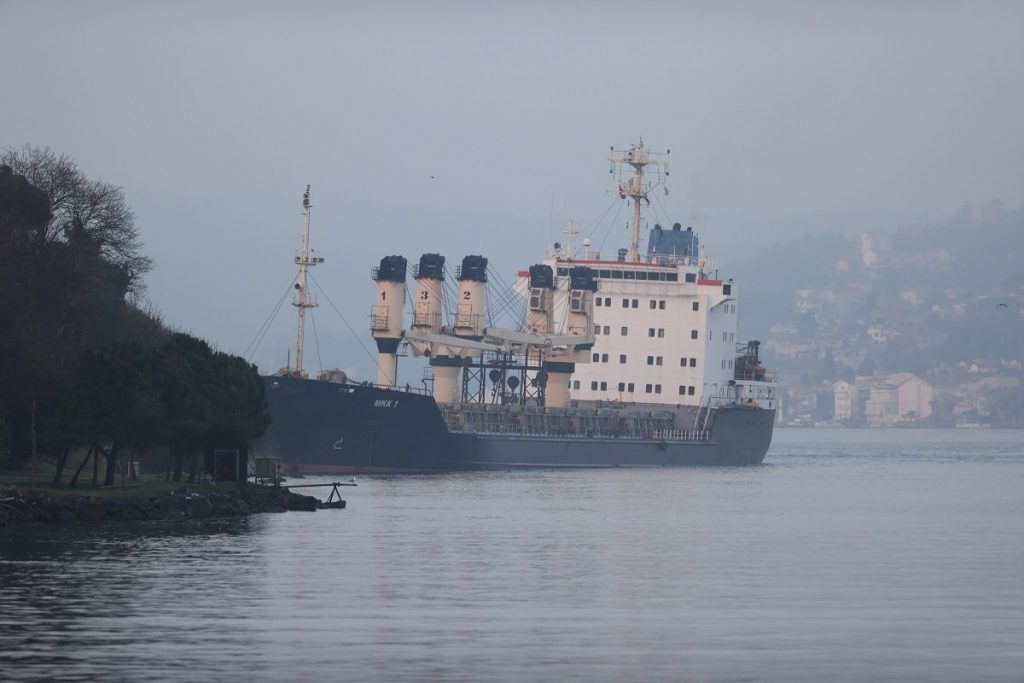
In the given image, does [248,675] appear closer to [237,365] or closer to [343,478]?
[237,365]

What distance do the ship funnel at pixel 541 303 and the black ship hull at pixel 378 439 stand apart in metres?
5.33

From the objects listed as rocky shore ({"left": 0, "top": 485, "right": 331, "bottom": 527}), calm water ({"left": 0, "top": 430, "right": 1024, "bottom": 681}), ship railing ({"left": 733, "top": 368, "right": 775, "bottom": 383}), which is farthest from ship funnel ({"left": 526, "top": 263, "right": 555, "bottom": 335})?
rocky shore ({"left": 0, "top": 485, "right": 331, "bottom": 527})

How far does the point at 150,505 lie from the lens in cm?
4197

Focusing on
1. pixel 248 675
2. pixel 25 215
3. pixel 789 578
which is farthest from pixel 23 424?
pixel 248 675

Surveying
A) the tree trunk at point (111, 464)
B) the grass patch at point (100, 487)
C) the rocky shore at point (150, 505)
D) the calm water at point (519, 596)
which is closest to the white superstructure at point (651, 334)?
the calm water at point (519, 596)

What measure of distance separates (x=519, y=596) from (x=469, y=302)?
47.0m

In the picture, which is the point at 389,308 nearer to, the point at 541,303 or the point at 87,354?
the point at 541,303

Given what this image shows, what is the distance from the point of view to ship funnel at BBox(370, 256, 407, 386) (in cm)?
7438

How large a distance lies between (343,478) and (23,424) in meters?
22.2

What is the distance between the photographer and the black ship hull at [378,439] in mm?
66500

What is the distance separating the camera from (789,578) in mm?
32844

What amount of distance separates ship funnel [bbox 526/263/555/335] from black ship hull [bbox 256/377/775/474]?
5332mm

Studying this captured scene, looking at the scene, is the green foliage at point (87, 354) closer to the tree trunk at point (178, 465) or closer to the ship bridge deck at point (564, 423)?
the tree trunk at point (178, 465)

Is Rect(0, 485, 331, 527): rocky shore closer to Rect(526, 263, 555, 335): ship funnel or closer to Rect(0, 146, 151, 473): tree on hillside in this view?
Rect(0, 146, 151, 473): tree on hillside
